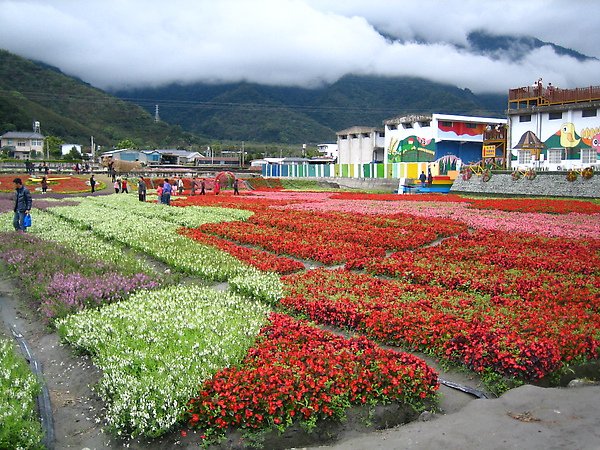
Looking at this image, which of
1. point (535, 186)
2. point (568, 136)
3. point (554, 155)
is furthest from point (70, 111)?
point (535, 186)

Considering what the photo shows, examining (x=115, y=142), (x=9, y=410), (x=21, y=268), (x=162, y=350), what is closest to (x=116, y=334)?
(x=162, y=350)

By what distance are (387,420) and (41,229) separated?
63.0ft

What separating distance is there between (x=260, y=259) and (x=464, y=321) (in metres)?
7.64

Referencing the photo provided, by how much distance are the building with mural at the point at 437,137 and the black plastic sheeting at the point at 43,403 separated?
2636 inches

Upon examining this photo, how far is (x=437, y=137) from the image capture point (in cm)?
7144

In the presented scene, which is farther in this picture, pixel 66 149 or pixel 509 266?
pixel 66 149

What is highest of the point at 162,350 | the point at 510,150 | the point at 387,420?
the point at 510,150

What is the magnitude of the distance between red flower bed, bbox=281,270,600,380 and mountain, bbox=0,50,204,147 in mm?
149056

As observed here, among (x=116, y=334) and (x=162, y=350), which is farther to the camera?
(x=116, y=334)

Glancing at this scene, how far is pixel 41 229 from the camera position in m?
22.0

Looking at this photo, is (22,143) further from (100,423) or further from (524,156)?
(100,423)

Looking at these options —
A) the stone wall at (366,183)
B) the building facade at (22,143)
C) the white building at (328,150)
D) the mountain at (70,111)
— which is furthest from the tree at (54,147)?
the stone wall at (366,183)

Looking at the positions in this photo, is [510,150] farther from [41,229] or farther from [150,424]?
[150,424]

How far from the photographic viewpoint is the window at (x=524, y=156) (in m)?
55.9
